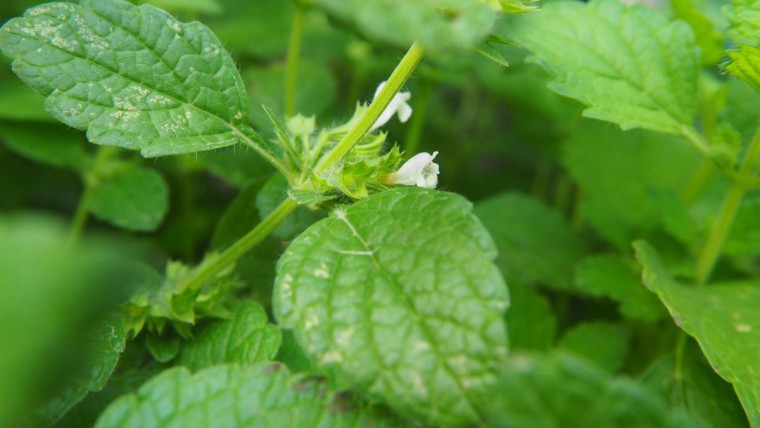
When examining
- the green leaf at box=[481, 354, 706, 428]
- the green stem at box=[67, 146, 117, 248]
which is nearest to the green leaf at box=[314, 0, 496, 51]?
the green leaf at box=[481, 354, 706, 428]

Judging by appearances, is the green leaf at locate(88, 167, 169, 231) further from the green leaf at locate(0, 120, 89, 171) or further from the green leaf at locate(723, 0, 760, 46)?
Result: the green leaf at locate(723, 0, 760, 46)

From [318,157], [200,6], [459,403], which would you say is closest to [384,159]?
[318,157]

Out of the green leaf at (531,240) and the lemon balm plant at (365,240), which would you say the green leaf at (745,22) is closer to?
the lemon balm plant at (365,240)

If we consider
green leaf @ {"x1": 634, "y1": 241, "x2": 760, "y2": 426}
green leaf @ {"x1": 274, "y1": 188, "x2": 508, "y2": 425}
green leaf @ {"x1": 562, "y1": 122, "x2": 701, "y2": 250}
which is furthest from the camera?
green leaf @ {"x1": 562, "y1": 122, "x2": 701, "y2": 250}

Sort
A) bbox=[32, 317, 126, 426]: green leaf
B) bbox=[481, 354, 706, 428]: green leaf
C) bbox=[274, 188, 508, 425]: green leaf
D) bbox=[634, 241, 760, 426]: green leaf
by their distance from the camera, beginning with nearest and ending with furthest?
bbox=[481, 354, 706, 428]: green leaf
bbox=[274, 188, 508, 425]: green leaf
bbox=[32, 317, 126, 426]: green leaf
bbox=[634, 241, 760, 426]: green leaf

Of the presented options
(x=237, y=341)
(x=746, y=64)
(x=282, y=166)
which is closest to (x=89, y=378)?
(x=237, y=341)

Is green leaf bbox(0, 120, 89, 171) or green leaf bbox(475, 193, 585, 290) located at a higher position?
green leaf bbox(475, 193, 585, 290)
